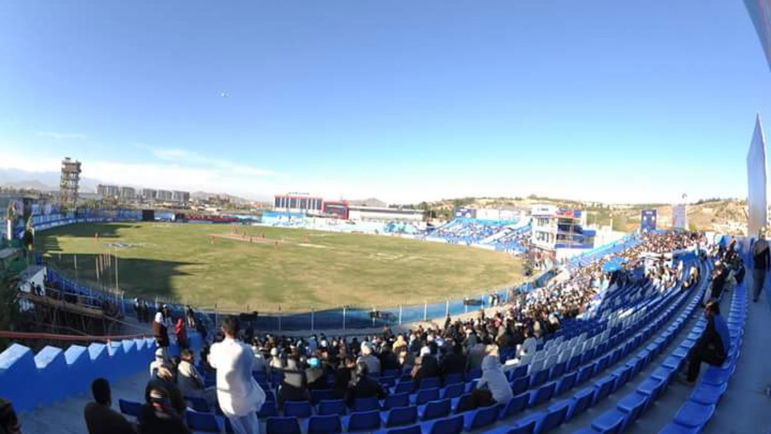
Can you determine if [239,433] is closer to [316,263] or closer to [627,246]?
[316,263]

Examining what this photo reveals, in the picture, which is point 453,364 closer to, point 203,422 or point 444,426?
point 444,426

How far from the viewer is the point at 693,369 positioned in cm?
674

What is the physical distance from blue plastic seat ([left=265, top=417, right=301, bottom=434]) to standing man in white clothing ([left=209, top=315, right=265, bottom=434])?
120cm

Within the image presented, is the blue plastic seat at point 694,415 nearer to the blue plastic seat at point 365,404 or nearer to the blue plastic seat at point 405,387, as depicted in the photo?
the blue plastic seat at point 365,404

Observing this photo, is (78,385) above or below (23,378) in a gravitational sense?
below

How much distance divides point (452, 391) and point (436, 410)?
3.53ft

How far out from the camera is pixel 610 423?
4.63 metres

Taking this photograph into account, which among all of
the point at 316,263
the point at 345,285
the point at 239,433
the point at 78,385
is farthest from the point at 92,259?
the point at 239,433

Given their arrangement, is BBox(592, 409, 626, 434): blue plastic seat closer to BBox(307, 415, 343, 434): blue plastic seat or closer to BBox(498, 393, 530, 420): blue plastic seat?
BBox(498, 393, 530, 420): blue plastic seat

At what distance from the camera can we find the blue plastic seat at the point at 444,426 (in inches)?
197

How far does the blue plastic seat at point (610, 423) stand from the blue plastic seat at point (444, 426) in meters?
1.61

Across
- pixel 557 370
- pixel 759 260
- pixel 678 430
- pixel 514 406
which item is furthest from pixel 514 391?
pixel 759 260

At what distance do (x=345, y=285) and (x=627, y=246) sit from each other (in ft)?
104

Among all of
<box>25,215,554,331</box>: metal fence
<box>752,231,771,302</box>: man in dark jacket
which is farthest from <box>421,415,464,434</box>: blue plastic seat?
<box>25,215,554,331</box>: metal fence
